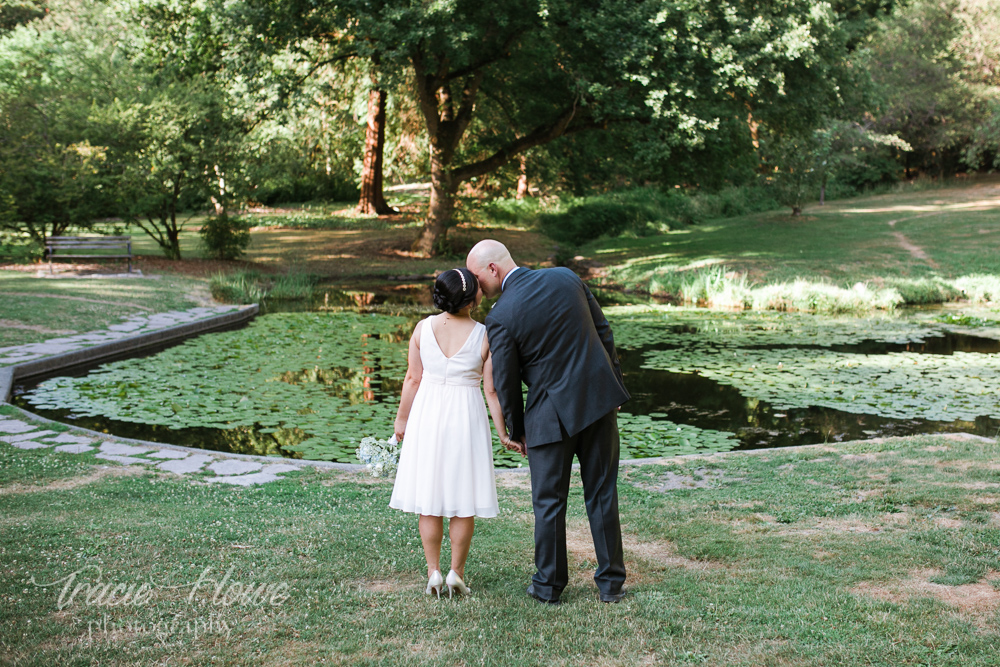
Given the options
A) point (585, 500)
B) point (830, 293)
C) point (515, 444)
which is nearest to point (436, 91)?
point (830, 293)

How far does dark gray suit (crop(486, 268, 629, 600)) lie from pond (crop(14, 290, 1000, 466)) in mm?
3513

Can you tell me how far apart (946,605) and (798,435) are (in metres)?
4.78

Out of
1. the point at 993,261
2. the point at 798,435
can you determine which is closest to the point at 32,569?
the point at 798,435

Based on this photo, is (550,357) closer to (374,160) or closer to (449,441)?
(449,441)

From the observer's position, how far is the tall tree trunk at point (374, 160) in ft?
94.6

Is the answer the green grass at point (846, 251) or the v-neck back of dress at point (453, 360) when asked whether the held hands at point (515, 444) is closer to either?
the v-neck back of dress at point (453, 360)

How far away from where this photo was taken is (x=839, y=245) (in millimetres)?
23516

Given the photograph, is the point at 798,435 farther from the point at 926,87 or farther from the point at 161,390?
the point at 926,87

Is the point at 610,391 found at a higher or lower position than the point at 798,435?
higher

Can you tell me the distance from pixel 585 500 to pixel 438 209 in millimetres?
21321

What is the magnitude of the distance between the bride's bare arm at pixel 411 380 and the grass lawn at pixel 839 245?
54.1 feet

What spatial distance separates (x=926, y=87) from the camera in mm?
34438

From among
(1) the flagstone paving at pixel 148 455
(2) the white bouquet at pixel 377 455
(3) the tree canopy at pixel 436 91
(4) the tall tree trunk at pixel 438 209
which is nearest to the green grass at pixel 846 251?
(3) the tree canopy at pixel 436 91

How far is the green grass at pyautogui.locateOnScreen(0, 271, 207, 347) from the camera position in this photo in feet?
40.1
